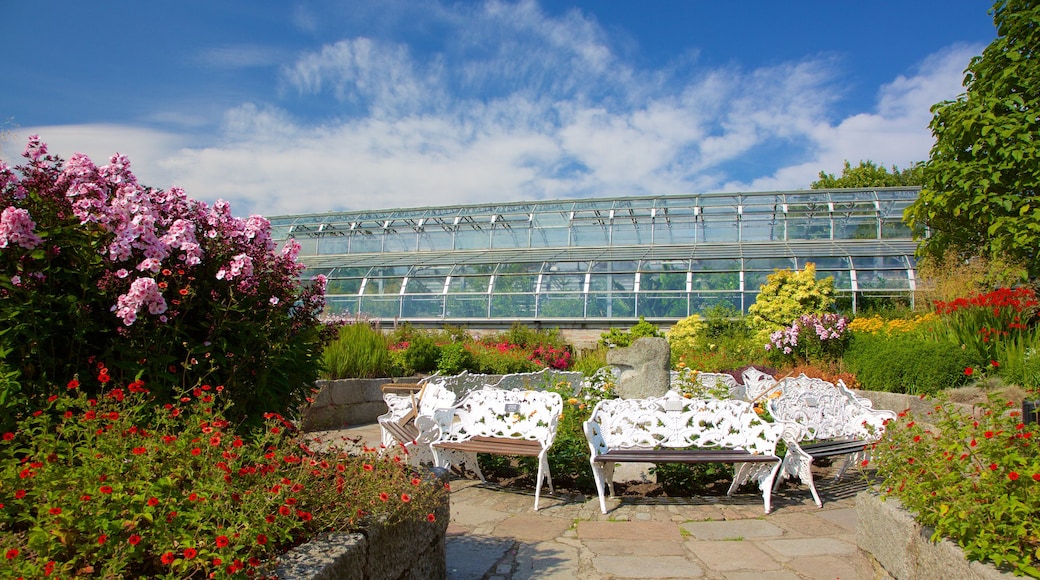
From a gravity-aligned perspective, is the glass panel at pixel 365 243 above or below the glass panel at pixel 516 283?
above

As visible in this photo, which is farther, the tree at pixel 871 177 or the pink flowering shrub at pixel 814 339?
the tree at pixel 871 177

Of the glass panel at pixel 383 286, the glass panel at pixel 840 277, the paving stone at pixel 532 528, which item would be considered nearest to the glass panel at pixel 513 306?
the glass panel at pixel 383 286

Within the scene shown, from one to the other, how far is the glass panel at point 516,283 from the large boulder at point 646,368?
10.0m

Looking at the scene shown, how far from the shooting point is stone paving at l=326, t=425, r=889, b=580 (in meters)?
3.29

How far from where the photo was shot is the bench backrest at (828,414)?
5285 millimetres

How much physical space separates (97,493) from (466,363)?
9757 millimetres

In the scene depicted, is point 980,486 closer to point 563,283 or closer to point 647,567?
point 647,567

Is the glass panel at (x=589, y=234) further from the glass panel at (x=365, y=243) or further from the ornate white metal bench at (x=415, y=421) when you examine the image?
the ornate white metal bench at (x=415, y=421)

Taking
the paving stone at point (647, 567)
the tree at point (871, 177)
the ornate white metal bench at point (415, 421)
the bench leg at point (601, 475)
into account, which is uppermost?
the tree at point (871, 177)

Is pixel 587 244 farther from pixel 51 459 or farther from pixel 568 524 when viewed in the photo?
pixel 51 459

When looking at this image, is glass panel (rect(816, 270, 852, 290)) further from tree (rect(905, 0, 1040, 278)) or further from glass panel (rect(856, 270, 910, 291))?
tree (rect(905, 0, 1040, 278))

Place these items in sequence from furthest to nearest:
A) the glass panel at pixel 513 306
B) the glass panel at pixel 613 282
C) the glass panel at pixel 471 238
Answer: the glass panel at pixel 471 238 → the glass panel at pixel 513 306 → the glass panel at pixel 613 282

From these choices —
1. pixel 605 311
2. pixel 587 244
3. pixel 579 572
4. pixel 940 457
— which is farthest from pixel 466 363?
pixel 587 244

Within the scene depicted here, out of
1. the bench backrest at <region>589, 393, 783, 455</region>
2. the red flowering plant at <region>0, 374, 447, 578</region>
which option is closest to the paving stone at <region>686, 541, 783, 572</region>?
the bench backrest at <region>589, 393, 783, 455</region>
